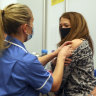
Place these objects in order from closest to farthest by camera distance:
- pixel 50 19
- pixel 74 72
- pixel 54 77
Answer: pixel 54 77 → pixel 74 72 → pixel 50 19

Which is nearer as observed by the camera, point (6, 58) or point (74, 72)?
point (6, 58)

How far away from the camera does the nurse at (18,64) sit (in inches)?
37.4

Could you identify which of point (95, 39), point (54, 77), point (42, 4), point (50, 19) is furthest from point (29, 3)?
point (54, 77)

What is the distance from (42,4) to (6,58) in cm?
180

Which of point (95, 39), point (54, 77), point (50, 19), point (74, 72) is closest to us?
point (54, 77)

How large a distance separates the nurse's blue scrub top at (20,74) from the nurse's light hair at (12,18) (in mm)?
85

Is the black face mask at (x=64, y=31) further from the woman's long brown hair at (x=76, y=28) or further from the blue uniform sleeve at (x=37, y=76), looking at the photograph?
the blue uniform sleeve at (x=37, y=76)

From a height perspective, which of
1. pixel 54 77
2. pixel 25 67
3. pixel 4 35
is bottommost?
pixel 54 77

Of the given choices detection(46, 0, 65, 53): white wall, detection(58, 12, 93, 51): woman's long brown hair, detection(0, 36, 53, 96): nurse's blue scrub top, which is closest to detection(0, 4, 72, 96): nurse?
detection(0, 36, 53, 96): nurse's blue scrub top

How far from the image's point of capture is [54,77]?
1045mm

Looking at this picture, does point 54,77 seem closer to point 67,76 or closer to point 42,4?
point 67,76

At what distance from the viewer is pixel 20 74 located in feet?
3.10

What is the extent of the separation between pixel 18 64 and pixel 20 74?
0.06 meters

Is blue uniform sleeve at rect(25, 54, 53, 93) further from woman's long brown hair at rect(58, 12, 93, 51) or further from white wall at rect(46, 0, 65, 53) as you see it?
white wall at rect(46, 0, 65, 53)
